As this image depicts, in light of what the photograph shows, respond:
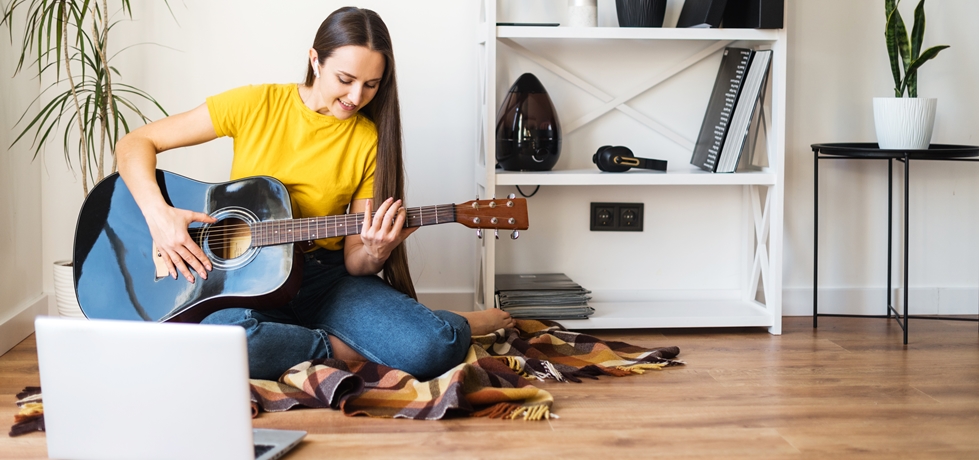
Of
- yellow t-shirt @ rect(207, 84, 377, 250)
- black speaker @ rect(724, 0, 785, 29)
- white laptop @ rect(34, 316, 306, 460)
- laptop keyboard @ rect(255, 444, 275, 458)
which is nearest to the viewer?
white laptop @ rect(34, 316, 306, 460)

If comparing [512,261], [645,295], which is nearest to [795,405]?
[645,295]

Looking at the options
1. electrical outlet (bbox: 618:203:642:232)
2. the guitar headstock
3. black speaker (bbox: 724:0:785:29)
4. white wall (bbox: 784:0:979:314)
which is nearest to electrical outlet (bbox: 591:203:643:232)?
electrical outlet (bbox: 618:203:642:232)

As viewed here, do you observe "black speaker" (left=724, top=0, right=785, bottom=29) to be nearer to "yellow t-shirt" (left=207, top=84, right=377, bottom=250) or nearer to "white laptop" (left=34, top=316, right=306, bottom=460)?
"yellow t-shirt" (left=207, top=84, right=377, bottom=250)

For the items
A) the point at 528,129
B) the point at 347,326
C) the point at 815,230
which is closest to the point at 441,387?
the point at 347,326

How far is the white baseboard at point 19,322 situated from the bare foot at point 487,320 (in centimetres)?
110

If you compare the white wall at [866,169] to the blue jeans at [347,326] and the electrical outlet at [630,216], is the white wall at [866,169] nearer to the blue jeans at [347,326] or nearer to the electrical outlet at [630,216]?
the electrical outlet at [630,216]

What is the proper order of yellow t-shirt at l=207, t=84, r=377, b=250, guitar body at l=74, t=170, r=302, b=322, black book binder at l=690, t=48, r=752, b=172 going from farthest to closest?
1. black book binder at l=690, t=48, r=752, b=172
2. yellow t-shirt at l=207, t=84, r=377, b=250
3. guitar body at l=74, t=170, r=302, b=322

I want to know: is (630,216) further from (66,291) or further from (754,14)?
(66,291)

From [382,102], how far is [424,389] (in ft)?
2.08

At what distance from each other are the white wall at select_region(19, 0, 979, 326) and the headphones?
0.20 meters

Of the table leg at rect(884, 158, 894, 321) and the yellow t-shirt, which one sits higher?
the yellow t-shirt

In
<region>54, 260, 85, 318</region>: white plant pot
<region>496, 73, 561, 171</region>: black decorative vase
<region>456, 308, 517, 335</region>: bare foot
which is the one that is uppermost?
<region>496, 73, 561, 171</region>: black decorative vase

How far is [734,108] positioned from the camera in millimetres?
2240

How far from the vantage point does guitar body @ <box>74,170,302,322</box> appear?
165 cm
